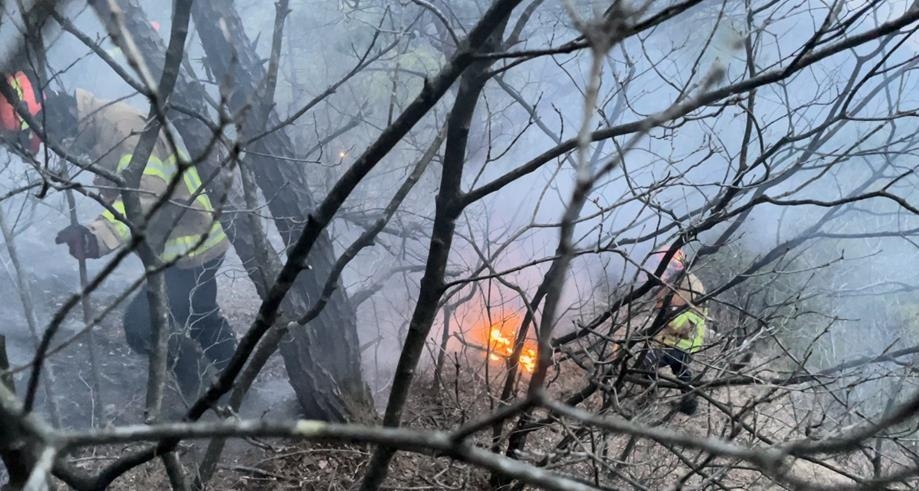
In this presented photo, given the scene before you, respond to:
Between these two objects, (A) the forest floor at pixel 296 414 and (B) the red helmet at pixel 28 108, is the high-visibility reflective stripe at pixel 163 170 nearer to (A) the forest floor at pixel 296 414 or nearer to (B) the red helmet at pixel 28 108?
(B) the red helmet at pixel 28 108

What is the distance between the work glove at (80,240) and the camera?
3741mm

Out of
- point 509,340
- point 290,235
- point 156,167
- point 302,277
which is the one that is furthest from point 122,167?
point 509,340

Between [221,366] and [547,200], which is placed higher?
[547,200]

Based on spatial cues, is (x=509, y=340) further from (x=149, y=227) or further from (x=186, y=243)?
(x=149, y=227)

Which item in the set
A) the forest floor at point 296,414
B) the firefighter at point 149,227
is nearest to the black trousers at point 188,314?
the firefighter at point 149,227

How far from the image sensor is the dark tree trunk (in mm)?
4094

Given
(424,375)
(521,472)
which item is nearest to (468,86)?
(521,472)

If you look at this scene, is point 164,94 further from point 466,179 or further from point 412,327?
point 466,179

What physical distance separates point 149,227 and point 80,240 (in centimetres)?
55

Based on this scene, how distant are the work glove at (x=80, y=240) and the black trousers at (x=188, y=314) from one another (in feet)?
2.44

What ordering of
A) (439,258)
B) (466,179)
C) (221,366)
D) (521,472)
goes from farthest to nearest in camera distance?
Answer: (466,179) < (221,366) < (439,258) < (521,472)

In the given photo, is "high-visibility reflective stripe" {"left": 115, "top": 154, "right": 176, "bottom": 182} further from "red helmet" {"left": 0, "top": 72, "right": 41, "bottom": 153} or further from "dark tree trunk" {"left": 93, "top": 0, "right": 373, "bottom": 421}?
"red helmet" {"left": 0, "top": 72, "right": 41, "bottom": 153}

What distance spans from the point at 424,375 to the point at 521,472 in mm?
4731

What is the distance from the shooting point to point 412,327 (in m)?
2.17
